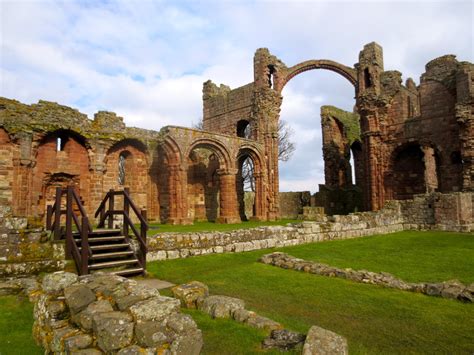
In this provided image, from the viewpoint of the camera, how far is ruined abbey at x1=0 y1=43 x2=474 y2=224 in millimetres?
17422

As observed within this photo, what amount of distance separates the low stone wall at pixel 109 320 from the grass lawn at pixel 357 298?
70 centimetres

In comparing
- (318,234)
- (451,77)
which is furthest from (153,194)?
(451,77)

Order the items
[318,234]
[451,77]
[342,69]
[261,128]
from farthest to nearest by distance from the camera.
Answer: [342,69] → [261,128] → [451,77] → [318,234]

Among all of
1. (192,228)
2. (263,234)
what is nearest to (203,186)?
(192,228)

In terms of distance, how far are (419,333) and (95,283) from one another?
4.04 m

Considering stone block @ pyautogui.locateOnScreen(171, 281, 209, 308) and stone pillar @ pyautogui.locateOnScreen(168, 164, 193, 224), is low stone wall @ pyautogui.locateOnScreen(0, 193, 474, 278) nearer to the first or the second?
stone block @ pyautogui.locateOnScreen(171, 281, 209, 308)

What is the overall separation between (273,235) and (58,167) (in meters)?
12.4

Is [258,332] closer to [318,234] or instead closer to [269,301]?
[269,301]

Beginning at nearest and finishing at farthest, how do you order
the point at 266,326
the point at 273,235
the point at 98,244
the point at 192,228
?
1. the point at 266,326
2. the point at 98,244
3. the point at 273,235
4. the point at 192,228

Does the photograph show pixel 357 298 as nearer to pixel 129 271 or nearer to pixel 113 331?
pixel 113 331

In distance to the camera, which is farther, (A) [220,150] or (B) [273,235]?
(A) [220,150]

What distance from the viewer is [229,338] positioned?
13.2ft

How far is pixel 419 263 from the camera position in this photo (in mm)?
8742

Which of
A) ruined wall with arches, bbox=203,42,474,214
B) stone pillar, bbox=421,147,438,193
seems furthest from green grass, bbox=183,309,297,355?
stone pillar, bbox=421,147,438,193
